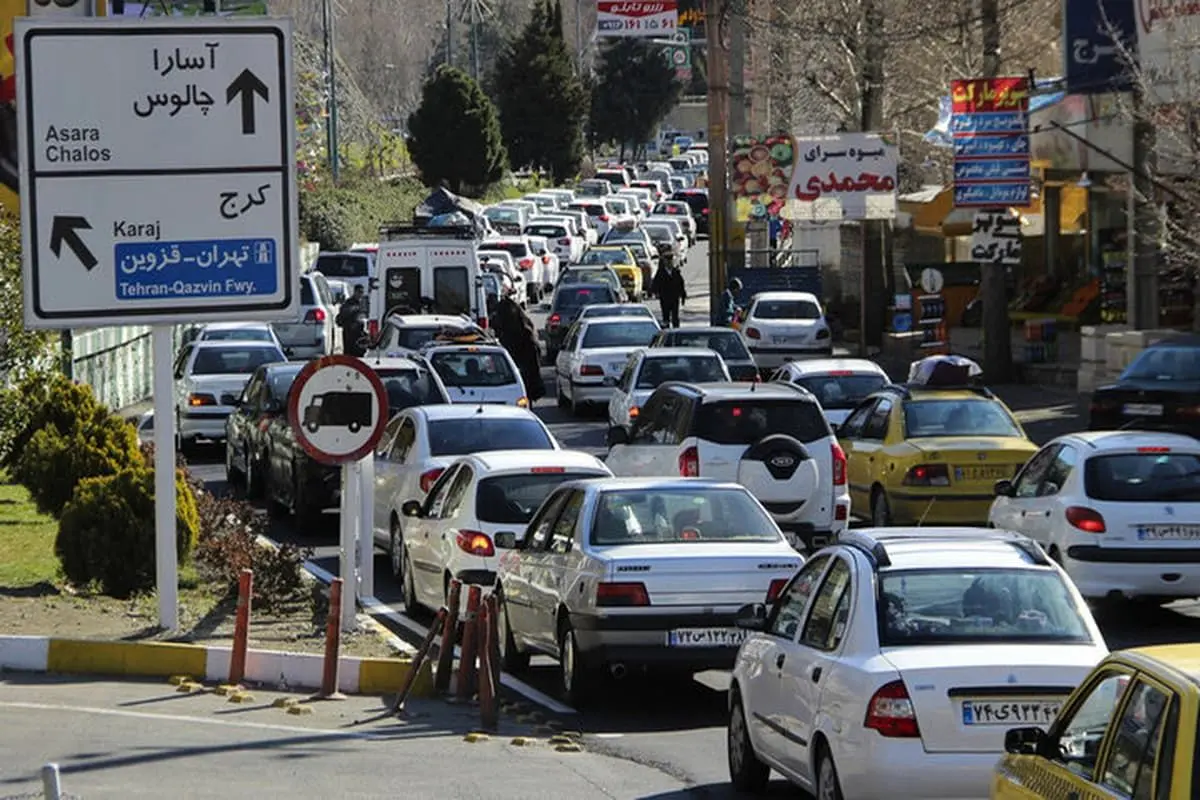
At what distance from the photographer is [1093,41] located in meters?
33.9

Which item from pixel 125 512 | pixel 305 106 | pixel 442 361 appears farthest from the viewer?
pixel 305 106

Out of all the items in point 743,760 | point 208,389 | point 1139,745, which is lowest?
point 743,760

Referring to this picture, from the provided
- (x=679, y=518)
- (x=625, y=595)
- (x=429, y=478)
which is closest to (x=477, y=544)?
(x=679, y=518)

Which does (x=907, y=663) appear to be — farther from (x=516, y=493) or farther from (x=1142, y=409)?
(x=1142, y=409)

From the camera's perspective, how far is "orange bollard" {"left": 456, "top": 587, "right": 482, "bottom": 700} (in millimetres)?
14477

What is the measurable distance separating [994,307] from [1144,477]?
21129mm

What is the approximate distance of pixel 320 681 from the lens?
14805 mm

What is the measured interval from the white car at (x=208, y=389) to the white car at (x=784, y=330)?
11.1 m

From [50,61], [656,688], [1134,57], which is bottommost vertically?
[656,688]

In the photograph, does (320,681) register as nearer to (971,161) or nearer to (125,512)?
(125,512)

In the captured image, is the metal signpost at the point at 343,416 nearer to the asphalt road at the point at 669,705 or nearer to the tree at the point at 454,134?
the asphalt road at the point at 669,705

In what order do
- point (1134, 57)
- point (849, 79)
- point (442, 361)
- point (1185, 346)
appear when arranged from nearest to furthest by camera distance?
point (1185, 346)
point (442, 361)
point (1134, 57)
point (849, 79)

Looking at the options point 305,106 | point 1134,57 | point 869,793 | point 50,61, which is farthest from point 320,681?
point 305,106

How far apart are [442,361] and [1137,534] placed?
14.6m
